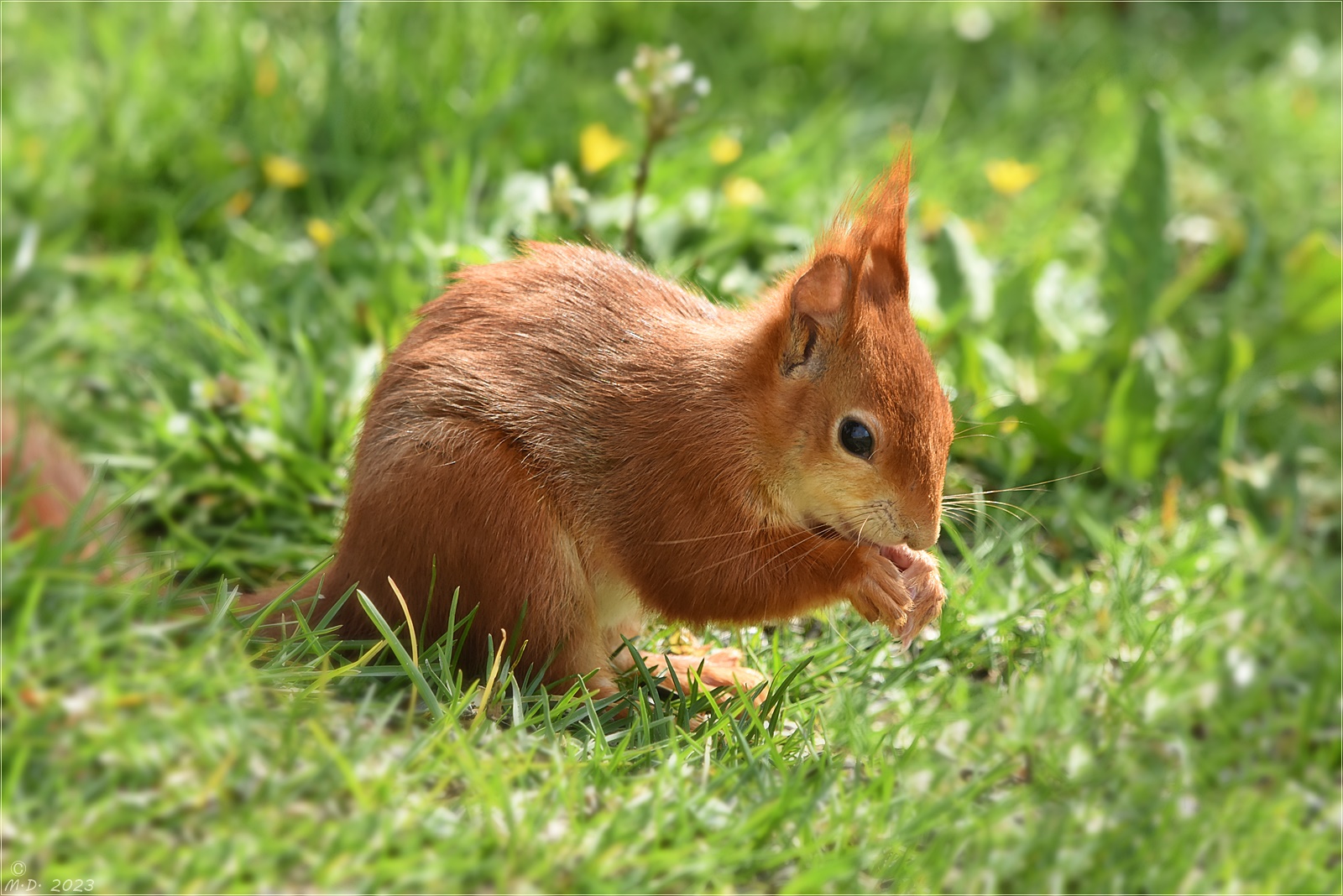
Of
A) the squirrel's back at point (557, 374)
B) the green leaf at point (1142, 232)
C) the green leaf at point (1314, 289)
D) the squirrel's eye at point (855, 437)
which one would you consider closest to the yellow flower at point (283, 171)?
the squirrel's back at point (557, 374)

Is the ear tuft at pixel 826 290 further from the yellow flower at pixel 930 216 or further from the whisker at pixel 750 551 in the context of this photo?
the yellow flower at pixel 930 216

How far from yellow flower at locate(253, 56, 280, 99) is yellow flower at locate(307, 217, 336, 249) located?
72cm

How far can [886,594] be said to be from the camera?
2.65m

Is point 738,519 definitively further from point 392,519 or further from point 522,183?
point 522,183

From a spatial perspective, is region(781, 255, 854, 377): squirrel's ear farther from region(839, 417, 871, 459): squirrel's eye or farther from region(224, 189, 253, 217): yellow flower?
region(224, 189, 253, 217): yellow flower

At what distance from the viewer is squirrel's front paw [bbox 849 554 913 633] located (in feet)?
8.70

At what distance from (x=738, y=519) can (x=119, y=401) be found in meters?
2.13

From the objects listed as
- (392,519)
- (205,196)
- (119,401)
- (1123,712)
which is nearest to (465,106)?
(205,196)

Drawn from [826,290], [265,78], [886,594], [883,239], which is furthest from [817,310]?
[265,78]

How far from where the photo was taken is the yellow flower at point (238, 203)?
447cm

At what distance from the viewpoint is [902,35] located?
19.1ft

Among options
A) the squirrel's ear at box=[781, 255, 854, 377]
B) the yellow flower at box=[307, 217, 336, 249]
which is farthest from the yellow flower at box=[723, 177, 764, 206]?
the squirrel's ear at box=[781, 255, 854, 377]

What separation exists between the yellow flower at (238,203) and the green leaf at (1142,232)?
9.49ft

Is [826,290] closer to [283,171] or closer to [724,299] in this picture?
[724,299]
